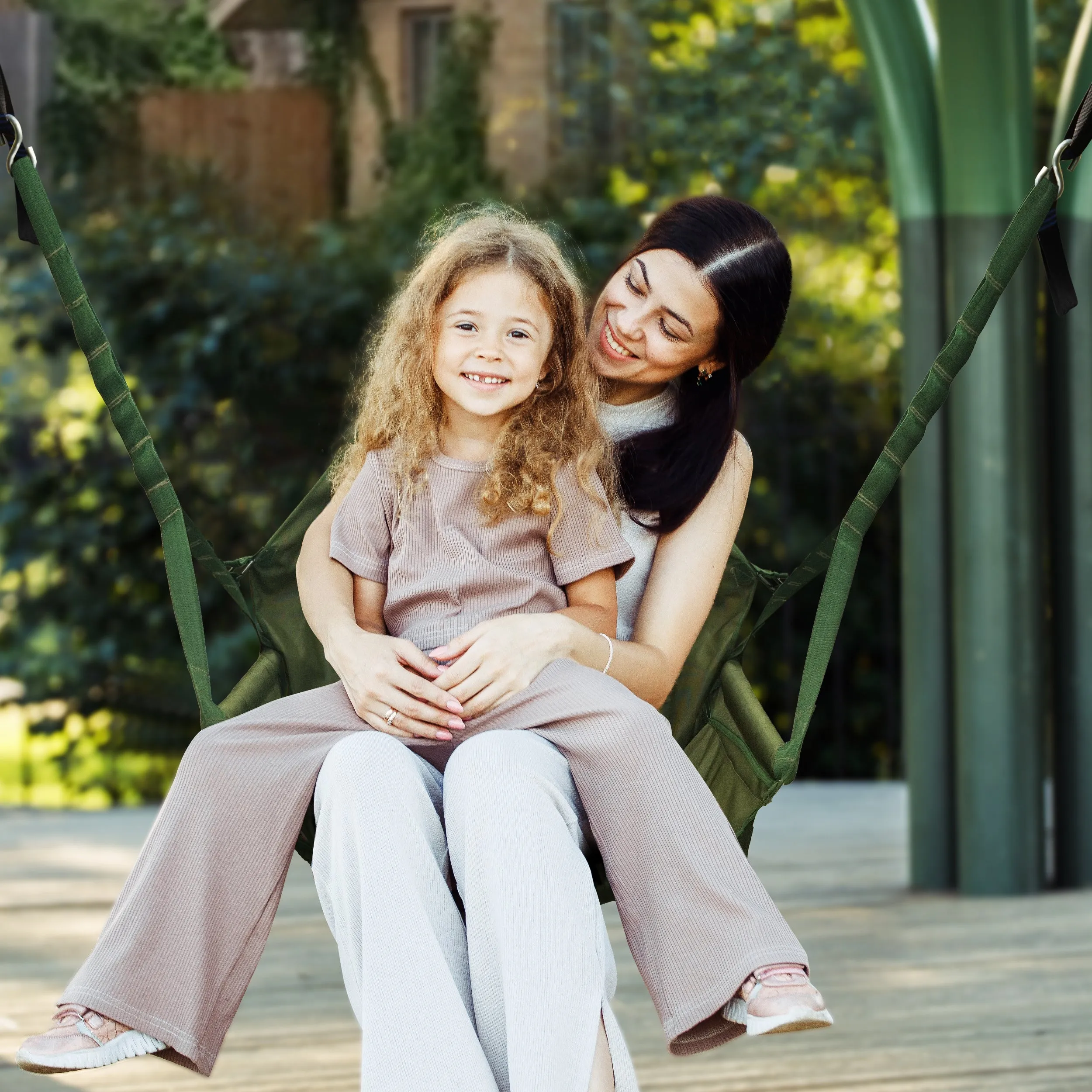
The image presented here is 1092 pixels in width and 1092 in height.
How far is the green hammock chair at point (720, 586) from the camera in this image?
63.5 inches

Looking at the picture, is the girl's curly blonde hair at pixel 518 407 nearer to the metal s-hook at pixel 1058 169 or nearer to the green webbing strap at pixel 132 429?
the green webbing strap at pixel 132 429

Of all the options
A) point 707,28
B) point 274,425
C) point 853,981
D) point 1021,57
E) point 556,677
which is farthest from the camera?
point 707,28

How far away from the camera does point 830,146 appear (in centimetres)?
509

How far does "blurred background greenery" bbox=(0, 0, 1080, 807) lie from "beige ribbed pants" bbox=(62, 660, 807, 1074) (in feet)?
10.5

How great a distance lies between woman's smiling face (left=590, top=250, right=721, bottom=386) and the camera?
73.6 inches

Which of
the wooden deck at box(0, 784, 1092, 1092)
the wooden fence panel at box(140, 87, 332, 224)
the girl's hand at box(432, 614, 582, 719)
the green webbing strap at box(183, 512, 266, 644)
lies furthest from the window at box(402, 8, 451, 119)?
the girl's hand at box(432, 614, 582, 719)

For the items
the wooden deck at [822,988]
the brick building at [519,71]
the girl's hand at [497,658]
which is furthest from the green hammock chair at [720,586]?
the brick building at [519,71]

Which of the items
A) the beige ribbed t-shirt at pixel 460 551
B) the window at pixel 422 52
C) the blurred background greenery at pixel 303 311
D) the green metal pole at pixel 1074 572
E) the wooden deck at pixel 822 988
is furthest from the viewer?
the window at pixel 422 52

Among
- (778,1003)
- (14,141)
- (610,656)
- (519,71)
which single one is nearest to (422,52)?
(519,71)

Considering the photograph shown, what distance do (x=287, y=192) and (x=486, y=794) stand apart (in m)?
3.73

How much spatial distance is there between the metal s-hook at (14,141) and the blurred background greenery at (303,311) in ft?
10.1

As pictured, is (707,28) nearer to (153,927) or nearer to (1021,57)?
(1021,57)

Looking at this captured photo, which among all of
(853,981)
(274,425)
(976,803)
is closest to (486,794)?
(853,981)

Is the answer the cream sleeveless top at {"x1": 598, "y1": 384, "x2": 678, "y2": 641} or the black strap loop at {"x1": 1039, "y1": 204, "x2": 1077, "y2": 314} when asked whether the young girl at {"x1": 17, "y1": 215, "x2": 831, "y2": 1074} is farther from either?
the black strap loop at {"x1": 1039, "y1": 204, "x2": 1077, "y2": 314}
